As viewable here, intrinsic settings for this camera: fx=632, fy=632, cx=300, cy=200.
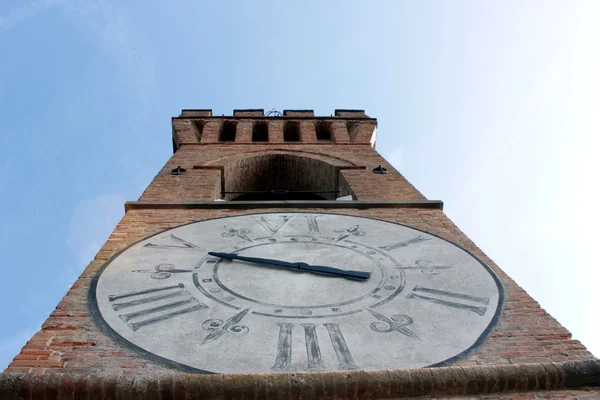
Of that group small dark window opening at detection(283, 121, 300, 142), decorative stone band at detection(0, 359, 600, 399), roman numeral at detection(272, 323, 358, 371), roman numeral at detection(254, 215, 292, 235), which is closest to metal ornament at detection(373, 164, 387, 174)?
roman numeral at detection(254, 215, 292, 235)

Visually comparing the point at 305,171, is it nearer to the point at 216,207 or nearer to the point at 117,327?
the point at 216,207

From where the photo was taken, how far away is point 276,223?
20.9 feet

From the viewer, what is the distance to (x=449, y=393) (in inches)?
135

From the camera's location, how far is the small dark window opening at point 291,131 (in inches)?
518

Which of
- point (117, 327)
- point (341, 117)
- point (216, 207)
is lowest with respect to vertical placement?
point (117, 327)

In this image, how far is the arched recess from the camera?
10477 mm

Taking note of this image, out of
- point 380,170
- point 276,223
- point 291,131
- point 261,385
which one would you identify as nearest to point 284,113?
point 291,131

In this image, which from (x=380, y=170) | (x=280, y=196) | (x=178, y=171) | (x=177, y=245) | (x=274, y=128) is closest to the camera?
(x=177, y=245)

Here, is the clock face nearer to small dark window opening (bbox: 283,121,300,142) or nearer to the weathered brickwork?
the weathered brickwork

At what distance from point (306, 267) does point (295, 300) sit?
55cm

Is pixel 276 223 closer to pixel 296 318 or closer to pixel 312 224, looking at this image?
pixel 312 224

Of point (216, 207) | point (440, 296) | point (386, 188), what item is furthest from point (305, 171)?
point (440, 296)

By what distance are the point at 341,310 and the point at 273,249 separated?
1361 millimetres

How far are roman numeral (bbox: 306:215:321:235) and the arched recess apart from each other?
368cm
